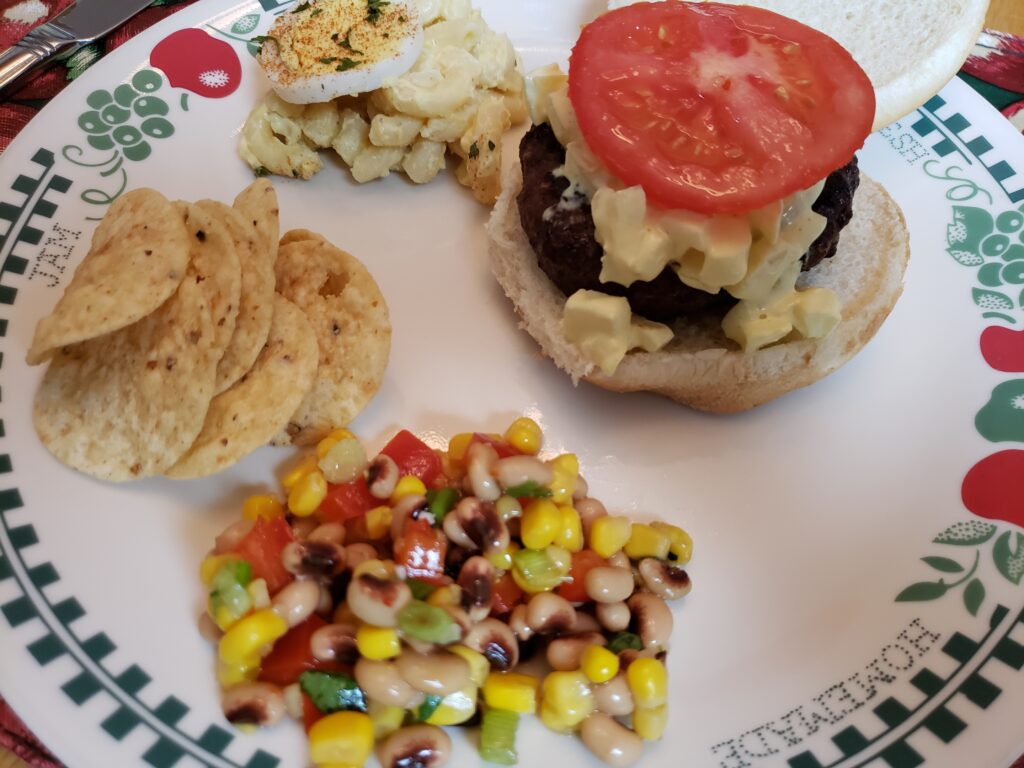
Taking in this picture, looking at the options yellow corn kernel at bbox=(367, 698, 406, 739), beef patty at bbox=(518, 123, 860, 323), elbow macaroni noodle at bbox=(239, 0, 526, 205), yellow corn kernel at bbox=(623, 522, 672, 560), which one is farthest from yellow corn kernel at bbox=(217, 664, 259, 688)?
elbow macaroni noodle at bbox=(239, 0, 526, 205)

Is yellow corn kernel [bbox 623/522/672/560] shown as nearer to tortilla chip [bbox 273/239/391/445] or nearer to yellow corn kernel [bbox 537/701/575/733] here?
yellow corn kernel [bbox 537/701/575/733]

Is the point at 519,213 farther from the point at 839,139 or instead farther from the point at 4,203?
the point at 4,203

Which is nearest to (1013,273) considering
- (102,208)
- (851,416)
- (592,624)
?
(851,416)

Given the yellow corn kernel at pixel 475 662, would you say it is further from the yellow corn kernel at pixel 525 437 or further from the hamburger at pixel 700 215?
the hamburger at pixel 700 215

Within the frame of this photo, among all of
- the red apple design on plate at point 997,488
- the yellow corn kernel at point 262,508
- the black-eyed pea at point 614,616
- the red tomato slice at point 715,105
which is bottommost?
the red apple design on plate at point 997,488

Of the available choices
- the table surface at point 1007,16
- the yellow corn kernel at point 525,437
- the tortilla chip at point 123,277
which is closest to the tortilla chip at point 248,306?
the tortilla chip at point 123,277

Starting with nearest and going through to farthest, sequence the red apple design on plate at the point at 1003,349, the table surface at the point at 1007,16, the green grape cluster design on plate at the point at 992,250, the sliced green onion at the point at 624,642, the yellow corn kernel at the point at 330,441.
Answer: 1. the sliced green onion at the point at 624,642
2. the yellow corn kernel at the point at 330,441
3. the red apple design on plate at the point at 1003,349
4. the green grape cluster design on plate at the point at 992,250
5. the table surface at the point at 1007,16

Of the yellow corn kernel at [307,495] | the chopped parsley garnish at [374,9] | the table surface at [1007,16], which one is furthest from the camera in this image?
the table surface at [1007,16]
